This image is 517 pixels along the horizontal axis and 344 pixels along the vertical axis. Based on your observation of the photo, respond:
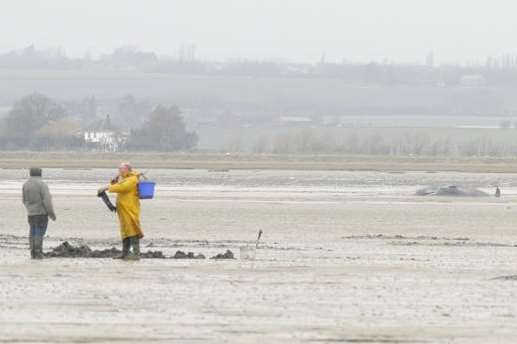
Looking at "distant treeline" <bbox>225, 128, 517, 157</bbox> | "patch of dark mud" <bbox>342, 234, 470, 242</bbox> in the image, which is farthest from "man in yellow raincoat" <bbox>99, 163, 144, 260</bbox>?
"distant treeline" <bbox>225, 128, 517, 157</bbox>

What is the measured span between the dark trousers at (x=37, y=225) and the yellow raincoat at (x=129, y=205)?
3.57ft

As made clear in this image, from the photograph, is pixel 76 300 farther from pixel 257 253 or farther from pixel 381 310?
pixel 257 253

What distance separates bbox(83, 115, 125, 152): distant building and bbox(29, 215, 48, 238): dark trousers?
53.4 meters

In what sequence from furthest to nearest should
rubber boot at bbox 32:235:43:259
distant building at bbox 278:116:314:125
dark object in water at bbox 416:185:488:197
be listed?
distant building at bbox 278:116:314:125
dark object in water at bbox 416:185:488:197
rubber boot at bbox 32:235:43:259

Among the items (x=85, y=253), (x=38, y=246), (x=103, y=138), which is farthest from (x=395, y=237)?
(x=103, y=138)

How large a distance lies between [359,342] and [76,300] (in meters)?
3.51

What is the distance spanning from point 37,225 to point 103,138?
59089 millimetres

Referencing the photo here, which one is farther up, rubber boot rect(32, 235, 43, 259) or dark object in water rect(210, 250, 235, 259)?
rubber boot rect(32, 235, 43, 259)

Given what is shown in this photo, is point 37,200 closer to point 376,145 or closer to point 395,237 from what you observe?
point 395,237

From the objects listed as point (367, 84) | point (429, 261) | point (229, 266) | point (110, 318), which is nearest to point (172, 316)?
point (110, 318)

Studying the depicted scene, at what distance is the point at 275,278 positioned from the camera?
59.3 feet

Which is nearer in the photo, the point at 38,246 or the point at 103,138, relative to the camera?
the point at 38,246

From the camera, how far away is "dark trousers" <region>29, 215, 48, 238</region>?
66.7ft

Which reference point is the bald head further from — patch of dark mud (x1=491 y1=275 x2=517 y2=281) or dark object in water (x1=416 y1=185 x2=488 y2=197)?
dark object in water (x1=416 y1=185 x2=488 y2=197)
